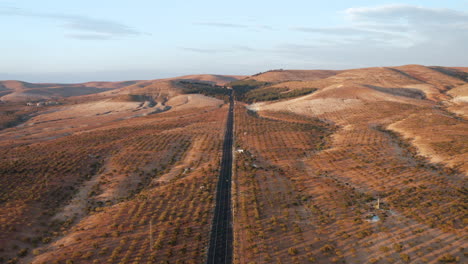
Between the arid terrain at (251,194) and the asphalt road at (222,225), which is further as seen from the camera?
the arid terrain at (251,194)

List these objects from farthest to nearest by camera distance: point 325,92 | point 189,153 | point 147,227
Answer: point 325,92, point 189,153, point 147,227

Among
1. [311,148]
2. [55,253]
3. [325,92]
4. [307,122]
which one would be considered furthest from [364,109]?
[55,253]

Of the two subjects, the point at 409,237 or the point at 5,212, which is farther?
the point at 5,212

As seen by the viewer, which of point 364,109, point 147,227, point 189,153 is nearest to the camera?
point 147,227

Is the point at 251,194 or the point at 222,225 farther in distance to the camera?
the point at 251,194

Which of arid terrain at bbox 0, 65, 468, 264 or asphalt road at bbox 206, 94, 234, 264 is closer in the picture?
asphalt road at bbox 206, 94, 234, 264

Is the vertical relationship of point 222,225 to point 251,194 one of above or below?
below

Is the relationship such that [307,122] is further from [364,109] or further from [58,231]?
[58,231]

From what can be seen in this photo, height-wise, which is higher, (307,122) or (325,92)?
(325,92)

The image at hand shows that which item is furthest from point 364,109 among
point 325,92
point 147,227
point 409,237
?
point 147,227

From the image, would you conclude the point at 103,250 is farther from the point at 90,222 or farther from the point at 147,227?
the point at 90,222
